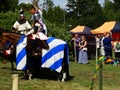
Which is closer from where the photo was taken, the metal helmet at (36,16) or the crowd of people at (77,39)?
the crowd of people at (77,39)

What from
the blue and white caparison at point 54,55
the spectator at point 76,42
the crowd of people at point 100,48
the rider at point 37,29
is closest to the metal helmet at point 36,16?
the rider at point 37,29

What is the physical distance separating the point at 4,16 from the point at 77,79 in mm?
9628

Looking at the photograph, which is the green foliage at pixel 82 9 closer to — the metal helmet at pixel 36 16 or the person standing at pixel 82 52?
the person standing at pixel 82 52

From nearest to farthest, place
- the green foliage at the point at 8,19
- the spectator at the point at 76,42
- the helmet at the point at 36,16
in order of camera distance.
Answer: the helmet at the point at 36,16 < the green foliage at the point at 8,19 < the spectator at the point at 76,42

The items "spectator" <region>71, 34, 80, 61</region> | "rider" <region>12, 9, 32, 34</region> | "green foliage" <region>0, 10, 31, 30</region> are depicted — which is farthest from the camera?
"spectator" <region>71, 34, 80, 61</region>

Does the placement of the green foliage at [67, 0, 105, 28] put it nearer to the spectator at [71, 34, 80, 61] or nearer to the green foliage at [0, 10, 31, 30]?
the spectator at [71, 34, 80, 61]

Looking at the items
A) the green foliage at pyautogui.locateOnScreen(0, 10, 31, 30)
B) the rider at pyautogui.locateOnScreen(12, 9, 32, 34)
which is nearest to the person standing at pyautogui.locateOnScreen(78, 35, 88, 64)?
the green foliage at pyautogui.locateOnScreen(0, 10, 31, 30)

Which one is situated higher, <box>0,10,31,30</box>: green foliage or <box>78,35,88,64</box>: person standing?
<box>0,10,31,30</box>: green foliage

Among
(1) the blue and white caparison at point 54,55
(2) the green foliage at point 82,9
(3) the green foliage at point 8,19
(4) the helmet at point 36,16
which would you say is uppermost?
(2) the green foliage at point 82,9

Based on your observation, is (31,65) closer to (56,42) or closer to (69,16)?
(56,42)

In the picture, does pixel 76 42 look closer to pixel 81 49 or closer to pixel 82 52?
pixel 81 49

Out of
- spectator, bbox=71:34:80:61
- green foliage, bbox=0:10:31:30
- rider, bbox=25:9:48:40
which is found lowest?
rider, bbox=25:9:48:40

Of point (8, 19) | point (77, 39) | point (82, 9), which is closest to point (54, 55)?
point (8, 19)

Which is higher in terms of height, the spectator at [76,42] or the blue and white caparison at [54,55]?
the spectator at [76,42]
